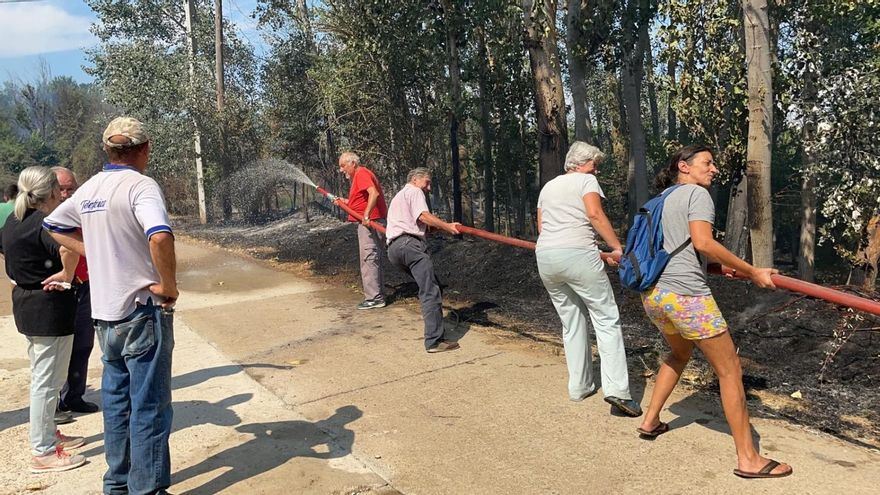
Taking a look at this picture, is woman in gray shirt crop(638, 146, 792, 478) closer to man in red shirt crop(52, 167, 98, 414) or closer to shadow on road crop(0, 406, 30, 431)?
man in red shirt crop(52, 167, 98, 414)

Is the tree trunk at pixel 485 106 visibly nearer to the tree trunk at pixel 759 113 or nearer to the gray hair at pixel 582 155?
the tree trunk at pixel 759 113

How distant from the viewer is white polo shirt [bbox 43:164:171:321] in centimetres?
304

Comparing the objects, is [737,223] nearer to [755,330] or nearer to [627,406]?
[755,330]

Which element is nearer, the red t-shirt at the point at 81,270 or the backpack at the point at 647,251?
the backpack at the point at 647,251

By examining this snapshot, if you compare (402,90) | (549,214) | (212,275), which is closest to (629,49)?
(402,90)

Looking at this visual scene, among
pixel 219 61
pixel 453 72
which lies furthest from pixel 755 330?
pixel 219 61

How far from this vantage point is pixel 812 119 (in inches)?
271

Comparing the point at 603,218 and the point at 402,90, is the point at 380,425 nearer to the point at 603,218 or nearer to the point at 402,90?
the point at 603,218

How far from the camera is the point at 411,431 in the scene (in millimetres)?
4176

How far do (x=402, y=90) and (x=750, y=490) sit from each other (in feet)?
34.5

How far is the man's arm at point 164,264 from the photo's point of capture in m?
2.94

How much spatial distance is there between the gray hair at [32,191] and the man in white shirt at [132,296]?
3.03 ft

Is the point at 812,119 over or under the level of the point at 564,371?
over

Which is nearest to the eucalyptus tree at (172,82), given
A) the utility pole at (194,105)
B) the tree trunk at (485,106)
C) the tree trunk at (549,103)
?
the utility pole at (194,105)
